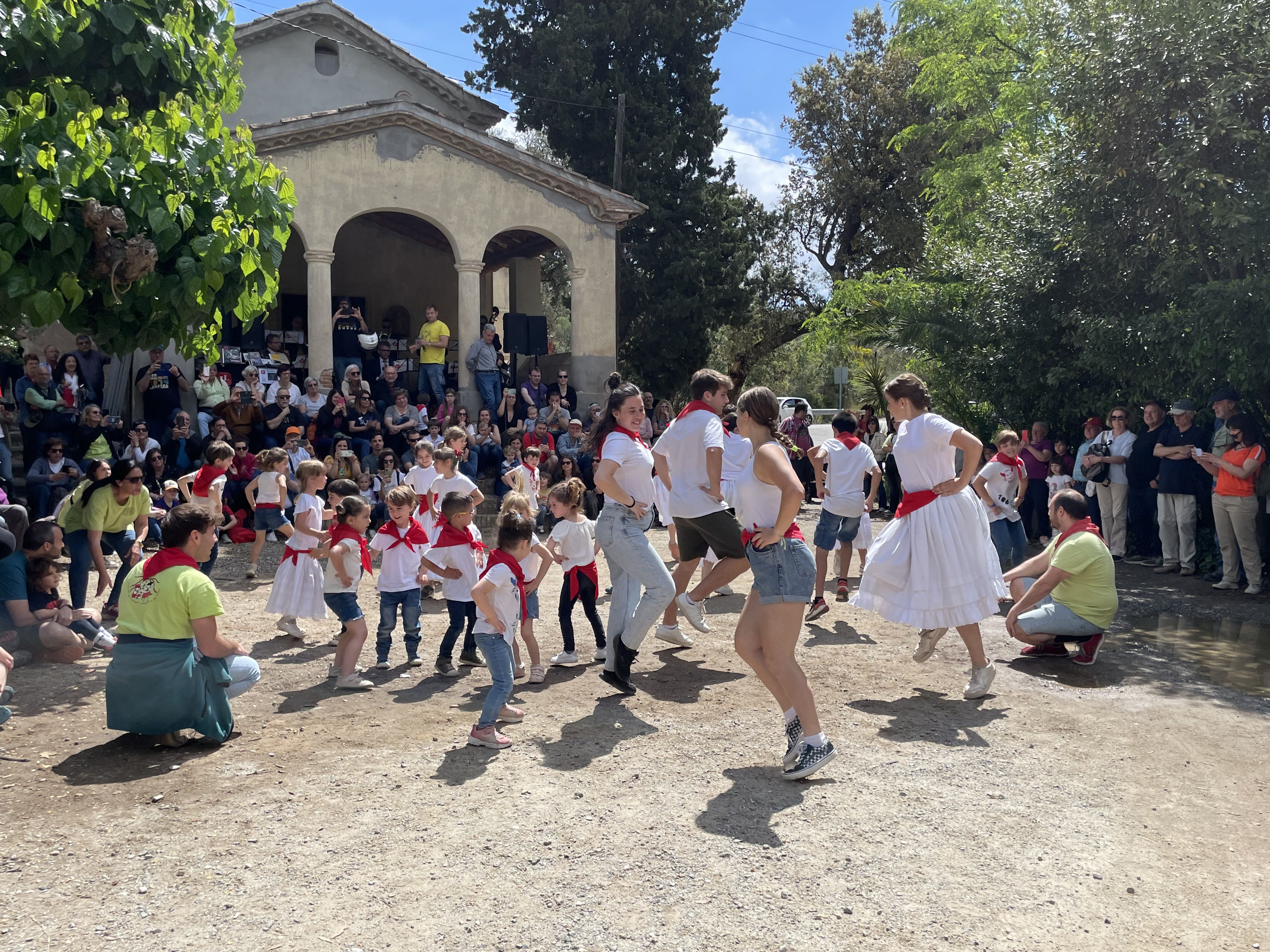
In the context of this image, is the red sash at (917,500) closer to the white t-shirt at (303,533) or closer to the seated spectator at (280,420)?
the white t-shirt at (303,533)

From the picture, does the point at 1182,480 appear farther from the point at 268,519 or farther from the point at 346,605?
the point at 268,519

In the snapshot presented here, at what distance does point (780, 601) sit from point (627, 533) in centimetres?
166

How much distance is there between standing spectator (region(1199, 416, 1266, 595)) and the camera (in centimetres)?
1015

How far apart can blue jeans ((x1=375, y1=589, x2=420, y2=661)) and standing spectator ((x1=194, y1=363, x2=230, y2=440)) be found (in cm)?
823

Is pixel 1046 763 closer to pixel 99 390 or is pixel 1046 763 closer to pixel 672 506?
pixel 672 506

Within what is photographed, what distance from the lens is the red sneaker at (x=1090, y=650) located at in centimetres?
735

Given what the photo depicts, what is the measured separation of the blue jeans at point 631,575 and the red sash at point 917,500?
5.09ft

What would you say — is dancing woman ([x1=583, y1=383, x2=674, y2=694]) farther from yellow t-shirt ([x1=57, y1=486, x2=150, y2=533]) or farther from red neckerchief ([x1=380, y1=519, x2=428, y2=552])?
yellow t-shirt ([x1=57, y1=486, x2=150, y2=533])

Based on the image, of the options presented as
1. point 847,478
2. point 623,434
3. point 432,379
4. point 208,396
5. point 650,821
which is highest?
point 432,379

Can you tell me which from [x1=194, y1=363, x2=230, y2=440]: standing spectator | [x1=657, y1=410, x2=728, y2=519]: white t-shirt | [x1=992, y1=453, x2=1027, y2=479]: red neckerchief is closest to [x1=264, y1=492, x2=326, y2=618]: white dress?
[x1=657, y1=410, x2=728, y2=519]: white t-shirt

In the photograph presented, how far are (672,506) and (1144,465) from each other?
24.1ft

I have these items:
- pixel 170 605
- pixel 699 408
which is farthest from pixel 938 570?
pixel 170 605

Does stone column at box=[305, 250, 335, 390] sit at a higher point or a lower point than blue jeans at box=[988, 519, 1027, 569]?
higher

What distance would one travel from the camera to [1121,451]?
12.2m
